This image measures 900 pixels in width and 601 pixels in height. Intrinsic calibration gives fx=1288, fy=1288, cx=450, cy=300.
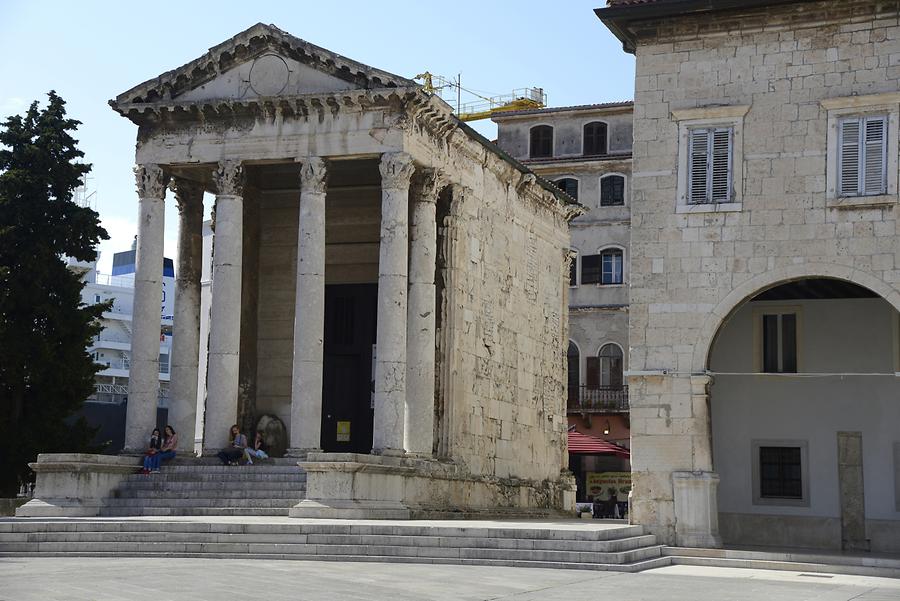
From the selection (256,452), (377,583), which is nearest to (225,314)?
(256,452)

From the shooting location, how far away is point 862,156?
22.6 metres

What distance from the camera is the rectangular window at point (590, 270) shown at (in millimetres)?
53875

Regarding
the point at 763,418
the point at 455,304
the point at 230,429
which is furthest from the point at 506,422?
the point at 763,418

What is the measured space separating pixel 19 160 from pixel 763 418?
20454 millimetres

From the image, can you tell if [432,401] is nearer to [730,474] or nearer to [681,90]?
[730,474]

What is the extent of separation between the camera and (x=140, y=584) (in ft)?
51.1

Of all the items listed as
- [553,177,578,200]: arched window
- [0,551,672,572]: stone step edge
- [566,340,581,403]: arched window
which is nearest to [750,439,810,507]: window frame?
[0,551,672,572]: stone step edge

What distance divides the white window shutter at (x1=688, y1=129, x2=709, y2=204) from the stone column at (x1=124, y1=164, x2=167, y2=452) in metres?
13.0

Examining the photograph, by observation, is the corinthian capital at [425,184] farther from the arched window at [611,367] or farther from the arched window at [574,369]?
the arched window at [611,367]

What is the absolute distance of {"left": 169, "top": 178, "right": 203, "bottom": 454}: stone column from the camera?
99.9 feet

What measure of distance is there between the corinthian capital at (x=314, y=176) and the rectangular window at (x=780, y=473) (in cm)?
1141

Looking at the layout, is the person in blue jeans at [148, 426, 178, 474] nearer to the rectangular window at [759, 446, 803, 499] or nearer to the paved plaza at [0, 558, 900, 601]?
the paved plaza at [0, 558, 900, 601]

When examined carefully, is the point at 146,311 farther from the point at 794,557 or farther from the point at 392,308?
the point at 794,557

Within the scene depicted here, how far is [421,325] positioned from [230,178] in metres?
5.62
